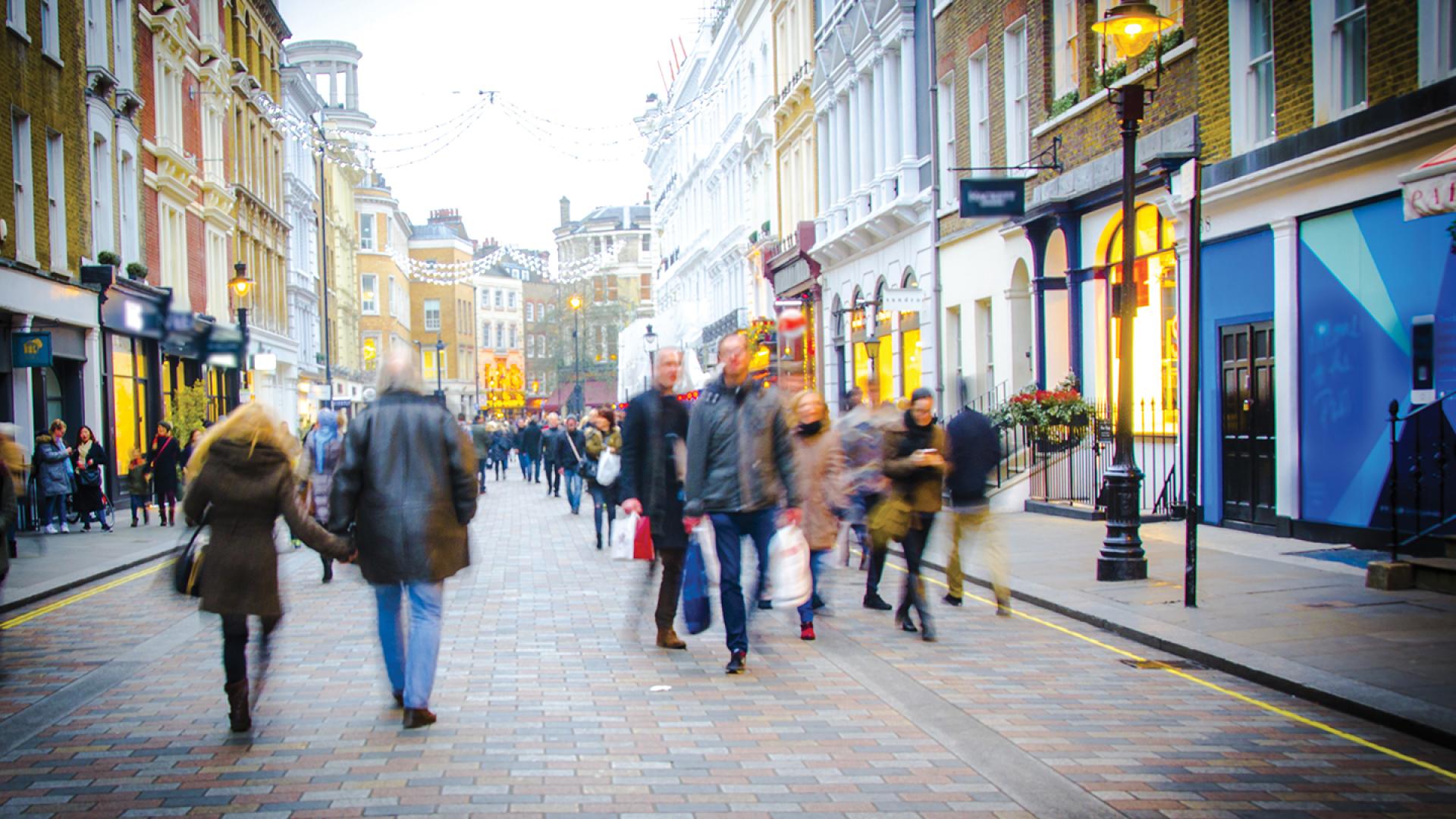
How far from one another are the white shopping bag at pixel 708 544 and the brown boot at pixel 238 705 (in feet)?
9.34

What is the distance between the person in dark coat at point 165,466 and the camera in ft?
73.4

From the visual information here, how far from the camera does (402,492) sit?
675 cm

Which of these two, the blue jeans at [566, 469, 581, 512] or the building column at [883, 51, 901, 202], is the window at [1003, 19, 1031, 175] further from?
the blue jeans at [566, 469, 581, 512]

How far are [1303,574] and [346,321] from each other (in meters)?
62.5

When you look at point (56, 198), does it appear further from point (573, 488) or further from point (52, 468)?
point (573, 488)

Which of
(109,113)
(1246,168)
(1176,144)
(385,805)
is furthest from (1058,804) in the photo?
(109,113)

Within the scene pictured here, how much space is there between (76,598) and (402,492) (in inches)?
303

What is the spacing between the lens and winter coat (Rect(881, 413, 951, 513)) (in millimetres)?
10148

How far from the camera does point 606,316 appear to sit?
293 ft

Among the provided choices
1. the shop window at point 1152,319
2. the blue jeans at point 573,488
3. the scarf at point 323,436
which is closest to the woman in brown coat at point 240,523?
the scarf at point 323,436

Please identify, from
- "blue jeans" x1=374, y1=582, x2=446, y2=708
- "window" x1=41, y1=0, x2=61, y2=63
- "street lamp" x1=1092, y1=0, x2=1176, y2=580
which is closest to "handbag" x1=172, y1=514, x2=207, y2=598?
"blue jeans" x1=374, y1=582, x2=446, y2=708

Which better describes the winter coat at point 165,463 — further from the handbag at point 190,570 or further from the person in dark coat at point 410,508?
the person in dark coat at point 410,508

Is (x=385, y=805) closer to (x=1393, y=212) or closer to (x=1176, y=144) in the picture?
(x=1393, y=212)

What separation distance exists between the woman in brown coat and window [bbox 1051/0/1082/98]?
16.3 metres
